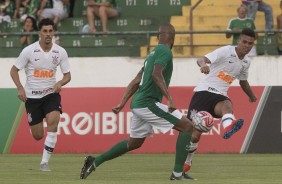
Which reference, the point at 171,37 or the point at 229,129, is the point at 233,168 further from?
the point at 171,37

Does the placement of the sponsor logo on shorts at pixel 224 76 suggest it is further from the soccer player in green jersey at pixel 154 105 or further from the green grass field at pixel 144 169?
the soccer player in green jersey at pixel 154 105

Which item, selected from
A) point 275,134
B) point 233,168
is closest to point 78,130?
point 275,134

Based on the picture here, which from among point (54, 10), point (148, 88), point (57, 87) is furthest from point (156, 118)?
point (54, 10)

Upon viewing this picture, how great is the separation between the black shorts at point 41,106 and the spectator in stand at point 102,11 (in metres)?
7.44

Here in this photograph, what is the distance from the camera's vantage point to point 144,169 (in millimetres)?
17125

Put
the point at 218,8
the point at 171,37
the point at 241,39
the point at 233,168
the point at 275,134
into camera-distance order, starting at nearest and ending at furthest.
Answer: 1. the point at 171,37
2. the point at 241,39
3. the point at 233,168
4. the point at 275,134
5. the point at 218,8

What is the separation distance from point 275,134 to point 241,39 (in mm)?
6698

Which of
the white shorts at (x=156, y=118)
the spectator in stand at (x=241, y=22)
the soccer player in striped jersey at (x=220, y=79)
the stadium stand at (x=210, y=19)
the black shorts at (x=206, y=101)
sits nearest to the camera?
the white shorts at (x=156, y=118)

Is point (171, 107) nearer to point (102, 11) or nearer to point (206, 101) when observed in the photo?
point (206, 101)

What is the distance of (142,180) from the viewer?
14.6 meters

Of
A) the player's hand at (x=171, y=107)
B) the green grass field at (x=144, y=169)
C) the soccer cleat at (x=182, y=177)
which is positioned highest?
the player's hand at (x=171, y=107)

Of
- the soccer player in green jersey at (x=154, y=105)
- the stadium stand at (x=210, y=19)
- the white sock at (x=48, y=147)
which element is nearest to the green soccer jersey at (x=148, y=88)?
the soccer player in green jersey at (x=154, y=105)

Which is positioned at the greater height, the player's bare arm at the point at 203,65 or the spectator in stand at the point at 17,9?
the player's bare arm at the point at 203,65

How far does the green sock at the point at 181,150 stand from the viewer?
1450 cm
